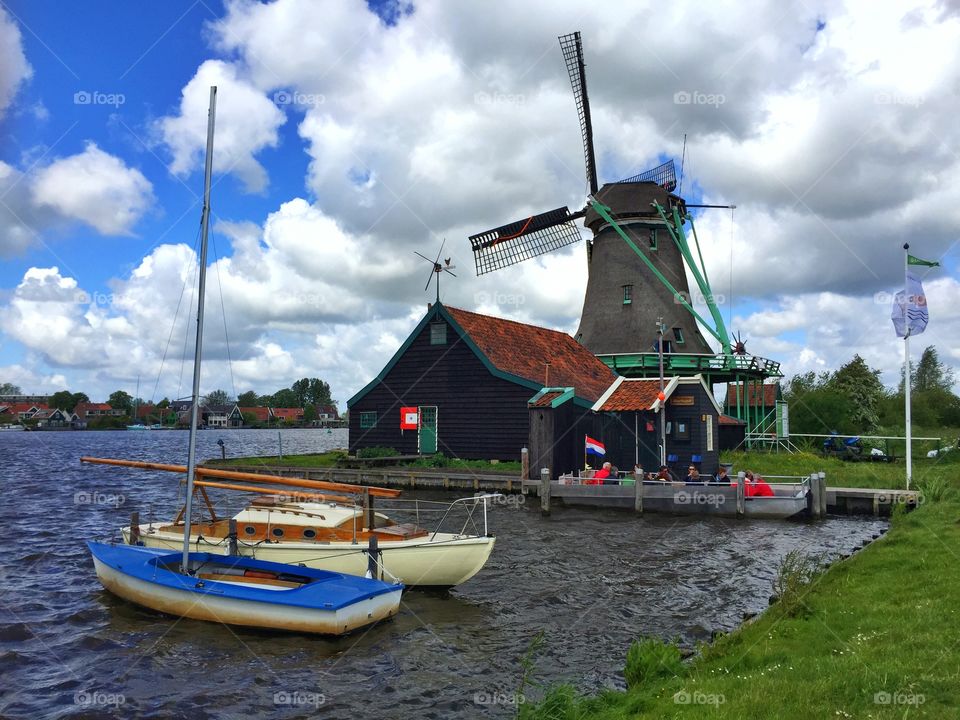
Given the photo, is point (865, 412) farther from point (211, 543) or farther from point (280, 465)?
point (211, 543)

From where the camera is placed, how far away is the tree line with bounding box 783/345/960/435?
51938mm

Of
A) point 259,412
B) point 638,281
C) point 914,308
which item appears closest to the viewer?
point 914,308

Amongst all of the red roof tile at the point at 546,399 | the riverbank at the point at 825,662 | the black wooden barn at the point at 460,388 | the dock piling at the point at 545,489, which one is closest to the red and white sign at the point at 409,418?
the black wooden barn at the point at 460,388

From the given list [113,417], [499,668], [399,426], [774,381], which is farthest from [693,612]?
[113,417]

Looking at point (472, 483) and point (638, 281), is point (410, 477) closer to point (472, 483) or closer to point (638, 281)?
point (472, 483)

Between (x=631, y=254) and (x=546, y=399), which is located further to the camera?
(x=631, y=254)

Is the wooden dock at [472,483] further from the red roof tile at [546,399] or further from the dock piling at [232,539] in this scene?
the dock piling at [232,539]

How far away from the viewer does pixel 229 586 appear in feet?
44.8

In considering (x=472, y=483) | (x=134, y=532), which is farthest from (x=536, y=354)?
(x=134, y=532)

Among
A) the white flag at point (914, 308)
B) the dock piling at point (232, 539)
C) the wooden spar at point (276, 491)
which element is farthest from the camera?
the white flag at point (914, 308)

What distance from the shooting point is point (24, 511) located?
29.0m

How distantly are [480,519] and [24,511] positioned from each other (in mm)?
19020

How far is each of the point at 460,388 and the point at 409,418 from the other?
11.7 feet

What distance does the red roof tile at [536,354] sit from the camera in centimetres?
3556
